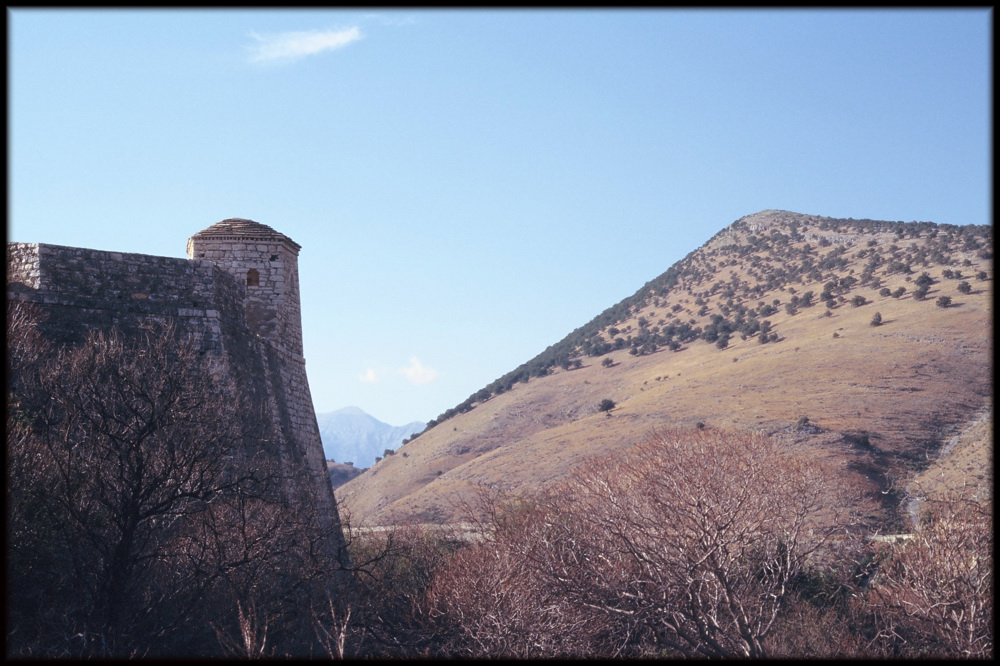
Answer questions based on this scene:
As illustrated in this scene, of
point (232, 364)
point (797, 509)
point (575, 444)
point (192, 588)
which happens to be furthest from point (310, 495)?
point (575, 444)

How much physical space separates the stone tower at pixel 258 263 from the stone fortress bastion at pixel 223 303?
0.02 metres

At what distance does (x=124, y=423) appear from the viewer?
11336 mm

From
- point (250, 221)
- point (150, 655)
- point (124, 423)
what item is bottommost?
point (150, 655)

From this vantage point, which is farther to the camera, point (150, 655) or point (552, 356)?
point (552, 356)

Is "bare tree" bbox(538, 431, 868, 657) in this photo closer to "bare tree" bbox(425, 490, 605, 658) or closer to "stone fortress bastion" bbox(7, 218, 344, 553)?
"bare tree" bbox(425, 490, 605, 658)

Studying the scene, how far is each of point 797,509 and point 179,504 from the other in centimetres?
1156

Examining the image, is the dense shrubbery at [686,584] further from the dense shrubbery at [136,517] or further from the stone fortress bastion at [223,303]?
the stone fortress bastion at [223,303]

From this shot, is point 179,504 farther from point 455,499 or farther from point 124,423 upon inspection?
point 455,499

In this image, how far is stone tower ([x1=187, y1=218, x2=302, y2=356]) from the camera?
16.3 metres

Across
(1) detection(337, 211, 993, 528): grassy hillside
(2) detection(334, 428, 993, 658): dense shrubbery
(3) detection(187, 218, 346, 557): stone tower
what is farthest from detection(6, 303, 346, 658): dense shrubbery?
(1) detection(337, 211, 993, 528): grassy hillside

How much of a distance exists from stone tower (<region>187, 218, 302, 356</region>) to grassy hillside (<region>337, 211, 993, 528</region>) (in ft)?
13.7

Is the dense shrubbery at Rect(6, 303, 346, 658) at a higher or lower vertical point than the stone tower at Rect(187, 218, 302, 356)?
lower

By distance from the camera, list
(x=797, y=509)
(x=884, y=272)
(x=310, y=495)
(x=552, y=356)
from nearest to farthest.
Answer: (x=310, y=495) → (x=797, y=509) → (x=884, y=272) → (x=552, y=356)

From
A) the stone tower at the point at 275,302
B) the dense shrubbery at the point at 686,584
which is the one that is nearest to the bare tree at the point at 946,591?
the dense shrubbery at the point at 686,584
